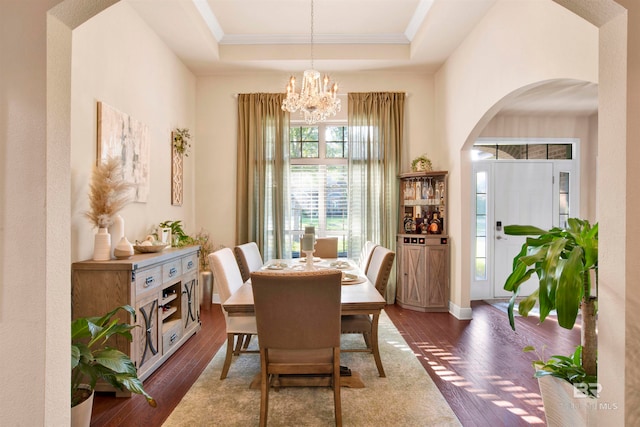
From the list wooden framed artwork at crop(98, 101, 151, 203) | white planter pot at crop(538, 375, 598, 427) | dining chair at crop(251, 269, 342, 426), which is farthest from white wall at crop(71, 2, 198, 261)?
white planter pot at crop(538, 375, 598, 427)

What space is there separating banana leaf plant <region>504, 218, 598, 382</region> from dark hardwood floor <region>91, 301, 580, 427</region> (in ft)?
2.71

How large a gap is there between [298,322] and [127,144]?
246cm

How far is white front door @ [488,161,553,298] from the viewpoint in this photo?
5.21 m

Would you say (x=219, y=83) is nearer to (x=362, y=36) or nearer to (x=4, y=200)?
(x=362, y=36)

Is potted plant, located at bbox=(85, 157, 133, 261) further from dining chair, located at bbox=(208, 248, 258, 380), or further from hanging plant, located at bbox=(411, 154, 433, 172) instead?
hanging plant, located at bbox=(411, 154, 433, 172)

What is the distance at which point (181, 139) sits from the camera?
4418 mm

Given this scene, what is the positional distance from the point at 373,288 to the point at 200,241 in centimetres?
287

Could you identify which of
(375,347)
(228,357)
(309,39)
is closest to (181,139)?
(309,39)

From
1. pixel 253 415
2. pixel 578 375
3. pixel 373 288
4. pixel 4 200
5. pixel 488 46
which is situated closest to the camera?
pixel 4 200

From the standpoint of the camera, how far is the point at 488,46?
3.52m

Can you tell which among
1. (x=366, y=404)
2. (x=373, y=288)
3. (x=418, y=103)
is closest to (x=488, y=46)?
(x=418, y=103)

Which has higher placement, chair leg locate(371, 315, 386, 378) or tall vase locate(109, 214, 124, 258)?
tall vase locate(109, 214, 124, 258)

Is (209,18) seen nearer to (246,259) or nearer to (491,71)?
(246,259)

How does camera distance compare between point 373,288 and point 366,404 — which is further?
point 373,288
